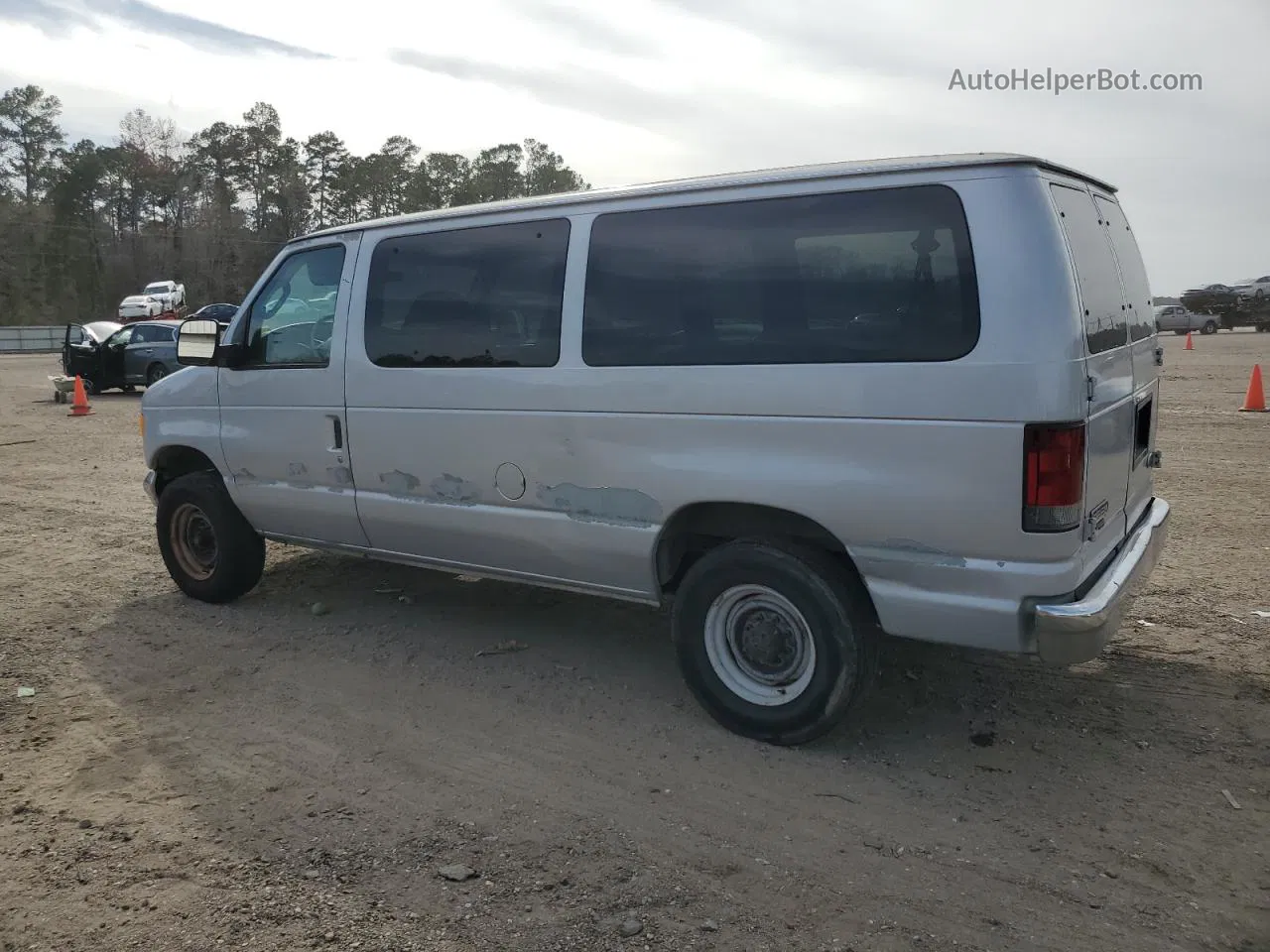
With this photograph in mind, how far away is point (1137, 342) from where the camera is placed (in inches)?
168

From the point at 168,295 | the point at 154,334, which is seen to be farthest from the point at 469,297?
the point at 168,295

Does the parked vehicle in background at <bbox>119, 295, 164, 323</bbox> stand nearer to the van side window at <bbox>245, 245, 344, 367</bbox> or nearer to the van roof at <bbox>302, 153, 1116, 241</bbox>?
the van side window at <bbox>245, 245, 344, 367</bbox>

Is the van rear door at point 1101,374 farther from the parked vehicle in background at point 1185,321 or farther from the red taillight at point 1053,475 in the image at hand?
the parked vehicle in background at point 1185,321

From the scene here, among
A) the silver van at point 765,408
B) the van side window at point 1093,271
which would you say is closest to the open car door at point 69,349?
the silver van at point 765,408

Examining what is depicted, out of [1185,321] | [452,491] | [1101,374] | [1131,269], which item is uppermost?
[1185,321]

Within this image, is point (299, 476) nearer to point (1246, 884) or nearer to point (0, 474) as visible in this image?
point (1246, 884)

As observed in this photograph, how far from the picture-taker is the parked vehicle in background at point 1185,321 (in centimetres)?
3512

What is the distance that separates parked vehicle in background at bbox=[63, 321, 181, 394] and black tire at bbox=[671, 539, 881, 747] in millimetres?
20812

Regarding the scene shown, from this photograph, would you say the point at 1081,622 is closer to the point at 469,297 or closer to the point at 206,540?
the point at 469,297

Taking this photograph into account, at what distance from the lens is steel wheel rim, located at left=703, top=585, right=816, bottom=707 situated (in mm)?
4000

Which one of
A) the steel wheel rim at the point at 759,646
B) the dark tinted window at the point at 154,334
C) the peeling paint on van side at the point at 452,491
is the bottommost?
the steel wheel rim at the point at 759,646

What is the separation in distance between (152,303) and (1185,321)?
4336 cm

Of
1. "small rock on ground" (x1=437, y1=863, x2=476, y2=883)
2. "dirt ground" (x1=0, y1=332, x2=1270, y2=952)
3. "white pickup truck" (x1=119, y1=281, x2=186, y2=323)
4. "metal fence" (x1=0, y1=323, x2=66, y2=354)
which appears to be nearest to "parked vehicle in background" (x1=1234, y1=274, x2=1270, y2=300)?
"dirt ground" (x1=0, y1=332, x2=1270, y2=952)

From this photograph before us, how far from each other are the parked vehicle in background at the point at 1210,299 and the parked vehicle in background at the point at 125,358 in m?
34.1
